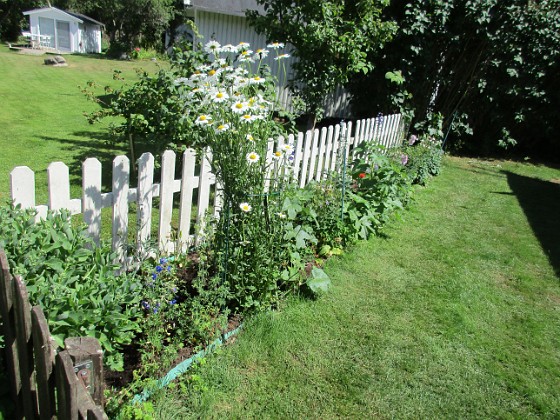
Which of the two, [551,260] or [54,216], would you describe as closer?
[54,216]

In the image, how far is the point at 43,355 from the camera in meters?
1.38

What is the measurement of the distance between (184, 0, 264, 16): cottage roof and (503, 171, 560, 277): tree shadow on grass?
7349 millimetres

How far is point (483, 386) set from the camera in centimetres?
271

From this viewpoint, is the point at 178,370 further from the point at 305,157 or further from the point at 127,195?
the point at 305,157

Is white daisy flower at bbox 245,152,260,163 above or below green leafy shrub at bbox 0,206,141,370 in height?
above

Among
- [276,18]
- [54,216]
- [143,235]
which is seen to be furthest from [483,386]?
[276,18]

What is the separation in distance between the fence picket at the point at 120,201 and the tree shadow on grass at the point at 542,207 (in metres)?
4.16

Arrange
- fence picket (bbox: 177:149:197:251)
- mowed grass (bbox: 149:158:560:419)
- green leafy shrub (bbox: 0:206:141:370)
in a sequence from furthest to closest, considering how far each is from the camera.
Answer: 1. fence picket (bbox: 177:149:197:251)
2. mowed grass (bbox: 149:158:560:419)
3. green leafy shrub (bbox: 0:206:141:370)

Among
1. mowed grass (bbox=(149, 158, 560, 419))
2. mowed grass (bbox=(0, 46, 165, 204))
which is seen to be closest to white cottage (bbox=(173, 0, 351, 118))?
mowed grass (bbox=(0, 46, 165, 204))

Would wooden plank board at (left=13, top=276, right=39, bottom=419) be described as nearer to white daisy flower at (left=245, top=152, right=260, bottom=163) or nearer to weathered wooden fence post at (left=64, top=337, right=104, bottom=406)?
weathered wooden fence post at (left=64, top=337, right=104, bottom=406)

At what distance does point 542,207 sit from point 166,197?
5927 millimetres

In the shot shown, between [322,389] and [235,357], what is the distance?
569 millimetres

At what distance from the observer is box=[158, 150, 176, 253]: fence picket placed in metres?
3.20

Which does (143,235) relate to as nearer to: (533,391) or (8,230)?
(8,230)
